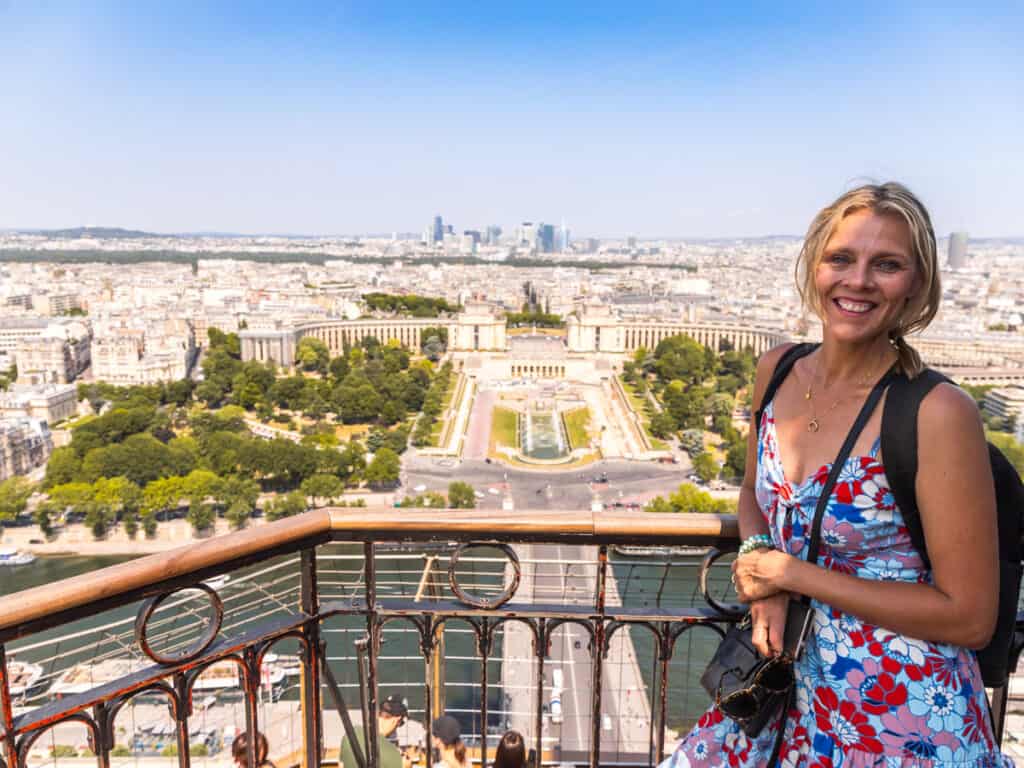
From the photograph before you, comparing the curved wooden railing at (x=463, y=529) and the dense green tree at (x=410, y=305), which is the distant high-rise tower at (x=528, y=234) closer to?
the dense green tree at (x=410, y=305)

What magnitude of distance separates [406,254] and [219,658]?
128 metres

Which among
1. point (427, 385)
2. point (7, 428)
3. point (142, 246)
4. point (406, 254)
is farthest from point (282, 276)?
point (142, 246)

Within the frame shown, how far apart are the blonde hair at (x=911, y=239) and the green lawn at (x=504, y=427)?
20.3 meters

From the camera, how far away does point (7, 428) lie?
20016 millimetres

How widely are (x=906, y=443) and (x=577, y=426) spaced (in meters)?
22.7

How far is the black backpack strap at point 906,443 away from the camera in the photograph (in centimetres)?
111

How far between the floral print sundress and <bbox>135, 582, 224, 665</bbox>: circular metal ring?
3.37 feet

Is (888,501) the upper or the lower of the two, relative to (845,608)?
upper

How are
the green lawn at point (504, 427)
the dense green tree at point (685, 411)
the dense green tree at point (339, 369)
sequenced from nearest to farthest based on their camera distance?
the green lawn at point (504, 427), the dense green tree at point (685, 411), the dense green tree at point (339, 369)

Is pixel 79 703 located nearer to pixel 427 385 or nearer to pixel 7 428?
pixel 7 428

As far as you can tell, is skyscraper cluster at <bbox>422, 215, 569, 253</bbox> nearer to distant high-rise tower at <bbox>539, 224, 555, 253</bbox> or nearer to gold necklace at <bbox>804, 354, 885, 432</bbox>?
distant high-rise tower at <bbox>539, 224, 555, 253</bbox>

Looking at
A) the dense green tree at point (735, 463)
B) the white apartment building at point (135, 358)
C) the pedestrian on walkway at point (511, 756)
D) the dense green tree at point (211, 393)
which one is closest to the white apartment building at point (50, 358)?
the white apartment building at point (135, 358)

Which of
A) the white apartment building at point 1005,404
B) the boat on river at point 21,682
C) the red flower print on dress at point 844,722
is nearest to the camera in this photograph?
the red flower print on dress at point 844,722

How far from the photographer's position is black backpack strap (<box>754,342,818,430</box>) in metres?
1.42
